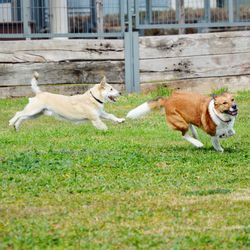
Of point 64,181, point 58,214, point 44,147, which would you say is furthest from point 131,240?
point 44,147

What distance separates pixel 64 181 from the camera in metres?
9.84

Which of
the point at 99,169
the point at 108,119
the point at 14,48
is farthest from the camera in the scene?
the point at 14,48

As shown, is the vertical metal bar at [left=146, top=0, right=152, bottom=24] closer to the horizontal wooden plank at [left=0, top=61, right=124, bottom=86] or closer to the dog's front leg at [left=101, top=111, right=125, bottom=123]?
the horizontal wooden plank at [left=0, top=61, right=124, bottom=86]

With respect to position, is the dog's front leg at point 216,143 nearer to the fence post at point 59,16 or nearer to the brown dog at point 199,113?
the brown dog at point 199,113

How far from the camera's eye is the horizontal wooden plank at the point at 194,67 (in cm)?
1944

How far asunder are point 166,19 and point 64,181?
10767 millimetres

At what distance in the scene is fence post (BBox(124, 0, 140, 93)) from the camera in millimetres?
19125

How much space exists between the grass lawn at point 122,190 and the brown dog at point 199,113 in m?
0.25

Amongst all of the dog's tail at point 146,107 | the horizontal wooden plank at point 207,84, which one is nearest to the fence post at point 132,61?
the horizontal wooden plank at point 207,84

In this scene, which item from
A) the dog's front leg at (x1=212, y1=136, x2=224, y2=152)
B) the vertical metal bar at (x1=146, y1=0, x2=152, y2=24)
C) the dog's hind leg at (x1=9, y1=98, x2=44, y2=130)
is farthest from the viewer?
the vertical metal bar at (x1=146, y1=0, x2=152, y2=24)

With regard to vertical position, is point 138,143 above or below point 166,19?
below

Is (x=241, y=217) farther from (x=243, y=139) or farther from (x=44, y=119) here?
(x=44, y=119)

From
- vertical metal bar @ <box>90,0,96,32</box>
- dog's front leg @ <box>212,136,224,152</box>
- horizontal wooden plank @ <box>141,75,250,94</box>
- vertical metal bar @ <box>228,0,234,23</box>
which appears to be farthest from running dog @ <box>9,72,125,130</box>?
vertical metal bar @ <box>228,0,234,23</box>

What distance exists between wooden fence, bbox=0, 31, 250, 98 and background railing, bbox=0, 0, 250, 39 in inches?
16.3
